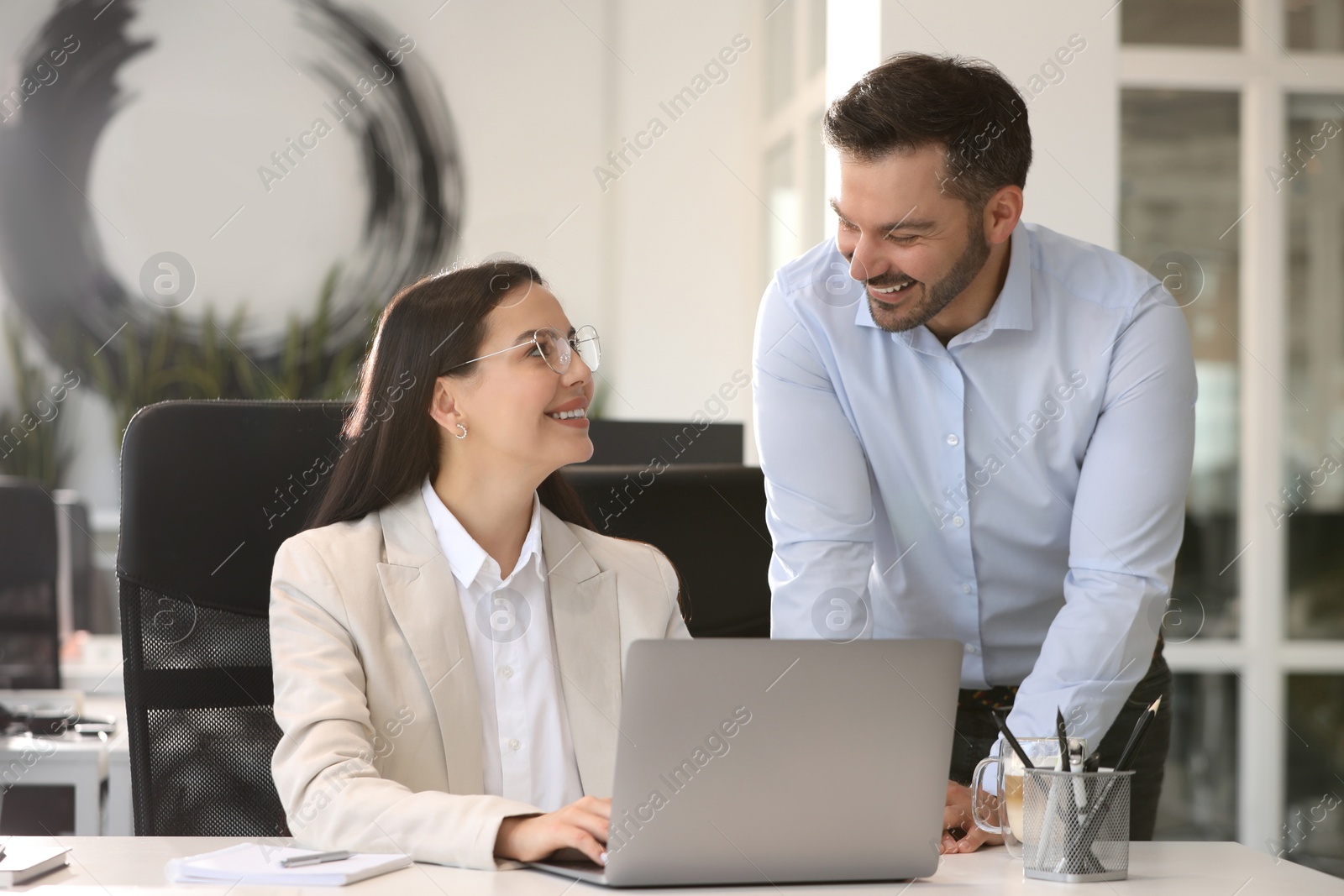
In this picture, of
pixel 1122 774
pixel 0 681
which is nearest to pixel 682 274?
pixel 0 681

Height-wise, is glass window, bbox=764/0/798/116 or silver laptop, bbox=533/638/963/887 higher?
glass window, bbox=764/0/798/116

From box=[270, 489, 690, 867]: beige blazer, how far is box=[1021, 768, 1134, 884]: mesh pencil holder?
443mm

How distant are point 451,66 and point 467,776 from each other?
3.22 m

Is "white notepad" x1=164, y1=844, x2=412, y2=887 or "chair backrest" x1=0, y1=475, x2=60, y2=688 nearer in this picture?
"white notepad" x1=164, y1=844, x2=412, y2=887

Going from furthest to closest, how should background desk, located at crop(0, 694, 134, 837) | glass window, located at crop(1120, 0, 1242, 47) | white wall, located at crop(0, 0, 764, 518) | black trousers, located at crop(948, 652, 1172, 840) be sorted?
white wall, located at crop(0, 0, 764, 518), glass window, located at crop(1120, 0, 1242, 47), background desk, located at crop(0, 694, 134, 837), black trousers, located at crop(948, 652, 1172, 840)

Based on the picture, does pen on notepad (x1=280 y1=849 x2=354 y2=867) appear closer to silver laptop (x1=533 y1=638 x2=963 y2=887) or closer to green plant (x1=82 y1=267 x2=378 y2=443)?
silver laptop (x1=533 y1=638 x2=963 y2=887)

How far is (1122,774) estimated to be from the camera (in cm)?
121

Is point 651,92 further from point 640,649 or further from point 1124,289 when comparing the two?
point 640,649

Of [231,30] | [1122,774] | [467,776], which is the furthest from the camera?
[231,30]

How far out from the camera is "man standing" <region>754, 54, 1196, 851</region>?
5.44ft

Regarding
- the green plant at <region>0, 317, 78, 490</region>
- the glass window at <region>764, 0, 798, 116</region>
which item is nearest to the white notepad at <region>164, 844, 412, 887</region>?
the glass window at <region>764, 0, 798, 116</region>

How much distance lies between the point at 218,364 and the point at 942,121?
3.01m

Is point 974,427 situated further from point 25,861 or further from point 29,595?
point 29,595

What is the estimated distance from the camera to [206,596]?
1.68m
